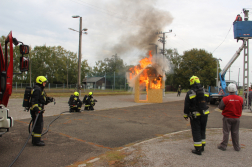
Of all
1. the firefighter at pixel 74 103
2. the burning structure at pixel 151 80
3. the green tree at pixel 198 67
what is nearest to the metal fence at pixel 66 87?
the green tree at pixel 198 67

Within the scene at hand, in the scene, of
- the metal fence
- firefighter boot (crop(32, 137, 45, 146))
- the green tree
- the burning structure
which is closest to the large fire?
the burning structure

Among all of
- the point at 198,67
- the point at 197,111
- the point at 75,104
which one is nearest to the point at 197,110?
the point at 197,111

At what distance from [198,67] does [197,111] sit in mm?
37554

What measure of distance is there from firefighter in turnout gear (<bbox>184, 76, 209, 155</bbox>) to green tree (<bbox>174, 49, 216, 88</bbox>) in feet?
113

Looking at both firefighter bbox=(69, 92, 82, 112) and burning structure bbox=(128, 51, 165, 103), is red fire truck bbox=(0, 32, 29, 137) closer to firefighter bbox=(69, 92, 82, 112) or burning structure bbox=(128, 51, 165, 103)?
firefighter bbox=(69, 92, 82, 112)

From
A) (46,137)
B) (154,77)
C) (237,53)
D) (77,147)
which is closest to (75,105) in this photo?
(46,137)

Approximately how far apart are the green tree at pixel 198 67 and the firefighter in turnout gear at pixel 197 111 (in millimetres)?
34293

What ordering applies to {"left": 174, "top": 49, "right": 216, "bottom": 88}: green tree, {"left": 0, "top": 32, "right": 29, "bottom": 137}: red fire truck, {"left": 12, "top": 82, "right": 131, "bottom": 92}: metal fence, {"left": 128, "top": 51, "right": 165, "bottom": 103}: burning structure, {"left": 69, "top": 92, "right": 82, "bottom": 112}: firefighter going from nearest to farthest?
{"left": 0, "top": 32, "right": 29, "bottom": 137}: red fire truck, {"left": 69, "top": 92, "right": 82, "bottom": 112}: firefighter, {"left": 128, "top": 51, "right": 165, "bottom": 103}: burning structure, {"left": 12, "top": 82, "right": 131, "bottom": 92}: metal fence, {"left": 174, "top": 49, "right": 216, "bottom": 88}: green tree

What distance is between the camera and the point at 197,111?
14.1 feet

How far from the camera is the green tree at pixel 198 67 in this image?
3703 cm

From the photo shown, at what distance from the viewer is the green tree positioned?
121 feet

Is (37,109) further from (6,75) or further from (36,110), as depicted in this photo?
(6,75)

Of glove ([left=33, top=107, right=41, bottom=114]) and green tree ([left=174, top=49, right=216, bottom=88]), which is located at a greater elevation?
green tree ([left=174, top=49, right=216, bottom=88])

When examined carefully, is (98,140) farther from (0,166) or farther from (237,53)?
(237,53)
